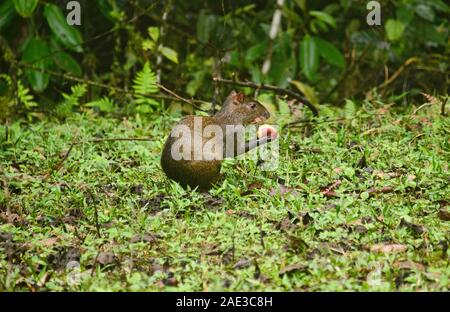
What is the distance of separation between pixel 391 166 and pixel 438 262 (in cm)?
177

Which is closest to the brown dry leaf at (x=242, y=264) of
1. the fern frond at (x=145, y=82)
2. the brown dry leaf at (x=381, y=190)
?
the brown dry leaf at (x=381, y=190)

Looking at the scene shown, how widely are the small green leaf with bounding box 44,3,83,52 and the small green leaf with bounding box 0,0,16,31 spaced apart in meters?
0.39

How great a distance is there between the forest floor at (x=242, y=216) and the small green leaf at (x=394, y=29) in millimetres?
1823

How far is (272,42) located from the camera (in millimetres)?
8445

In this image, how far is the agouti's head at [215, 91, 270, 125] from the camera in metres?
5.56

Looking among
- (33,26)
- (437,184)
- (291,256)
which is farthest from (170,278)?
(33,26)

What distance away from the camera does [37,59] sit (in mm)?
7609

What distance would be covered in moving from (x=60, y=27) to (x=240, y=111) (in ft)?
9.52

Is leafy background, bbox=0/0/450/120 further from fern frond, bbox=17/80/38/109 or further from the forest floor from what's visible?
the forest floor

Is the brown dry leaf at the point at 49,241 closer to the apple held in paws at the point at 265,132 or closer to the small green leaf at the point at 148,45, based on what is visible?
the apple held in paws at the point at 265,132

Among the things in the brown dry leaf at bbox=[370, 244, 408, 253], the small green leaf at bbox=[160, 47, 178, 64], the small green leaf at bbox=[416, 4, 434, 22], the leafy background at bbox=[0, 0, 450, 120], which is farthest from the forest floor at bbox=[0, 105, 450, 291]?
the small green leaf at bbox=[416, 4, 434, 22]
